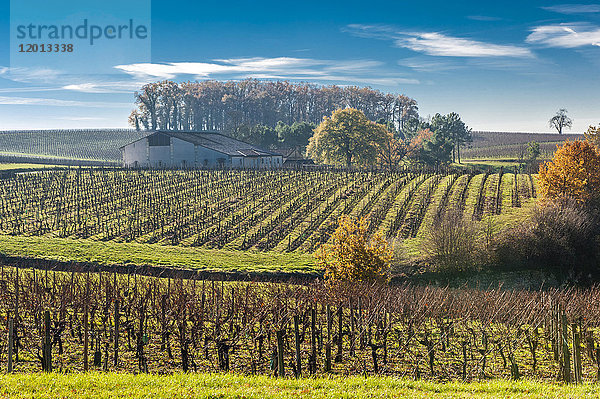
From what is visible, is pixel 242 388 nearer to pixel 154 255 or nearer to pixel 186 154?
pixel 154 255

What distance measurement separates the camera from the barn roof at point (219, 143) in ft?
275

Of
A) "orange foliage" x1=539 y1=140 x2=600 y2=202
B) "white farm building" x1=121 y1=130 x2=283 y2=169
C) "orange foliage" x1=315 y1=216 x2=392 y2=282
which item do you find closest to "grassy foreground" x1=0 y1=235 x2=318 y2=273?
"orange foliage" x1=315 y1=216 x2=392 y2=282

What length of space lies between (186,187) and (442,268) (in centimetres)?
3497

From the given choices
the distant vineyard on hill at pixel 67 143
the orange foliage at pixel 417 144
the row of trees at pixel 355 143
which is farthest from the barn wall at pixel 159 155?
the distant vineyard on hill at pixel 67 143

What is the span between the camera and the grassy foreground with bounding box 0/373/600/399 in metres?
10.8

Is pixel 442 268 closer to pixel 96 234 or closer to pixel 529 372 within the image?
pixel 529 372

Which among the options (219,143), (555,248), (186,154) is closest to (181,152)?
(186,154)

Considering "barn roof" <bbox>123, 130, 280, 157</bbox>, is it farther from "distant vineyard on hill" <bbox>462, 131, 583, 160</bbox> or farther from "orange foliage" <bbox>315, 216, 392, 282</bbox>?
"distant vineyard on hill" <bbox>462, 131, 583, 160</bbox>

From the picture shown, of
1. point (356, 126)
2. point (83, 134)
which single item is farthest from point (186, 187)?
point (83, 134)

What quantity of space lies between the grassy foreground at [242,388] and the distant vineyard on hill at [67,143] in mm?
123726

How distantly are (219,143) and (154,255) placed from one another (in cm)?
5043

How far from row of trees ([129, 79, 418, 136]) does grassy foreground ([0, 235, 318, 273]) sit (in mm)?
87103

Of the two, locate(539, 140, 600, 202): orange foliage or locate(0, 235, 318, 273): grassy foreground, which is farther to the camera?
locate(539, 140, 600, 202): orange foliage

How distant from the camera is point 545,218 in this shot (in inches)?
1591
